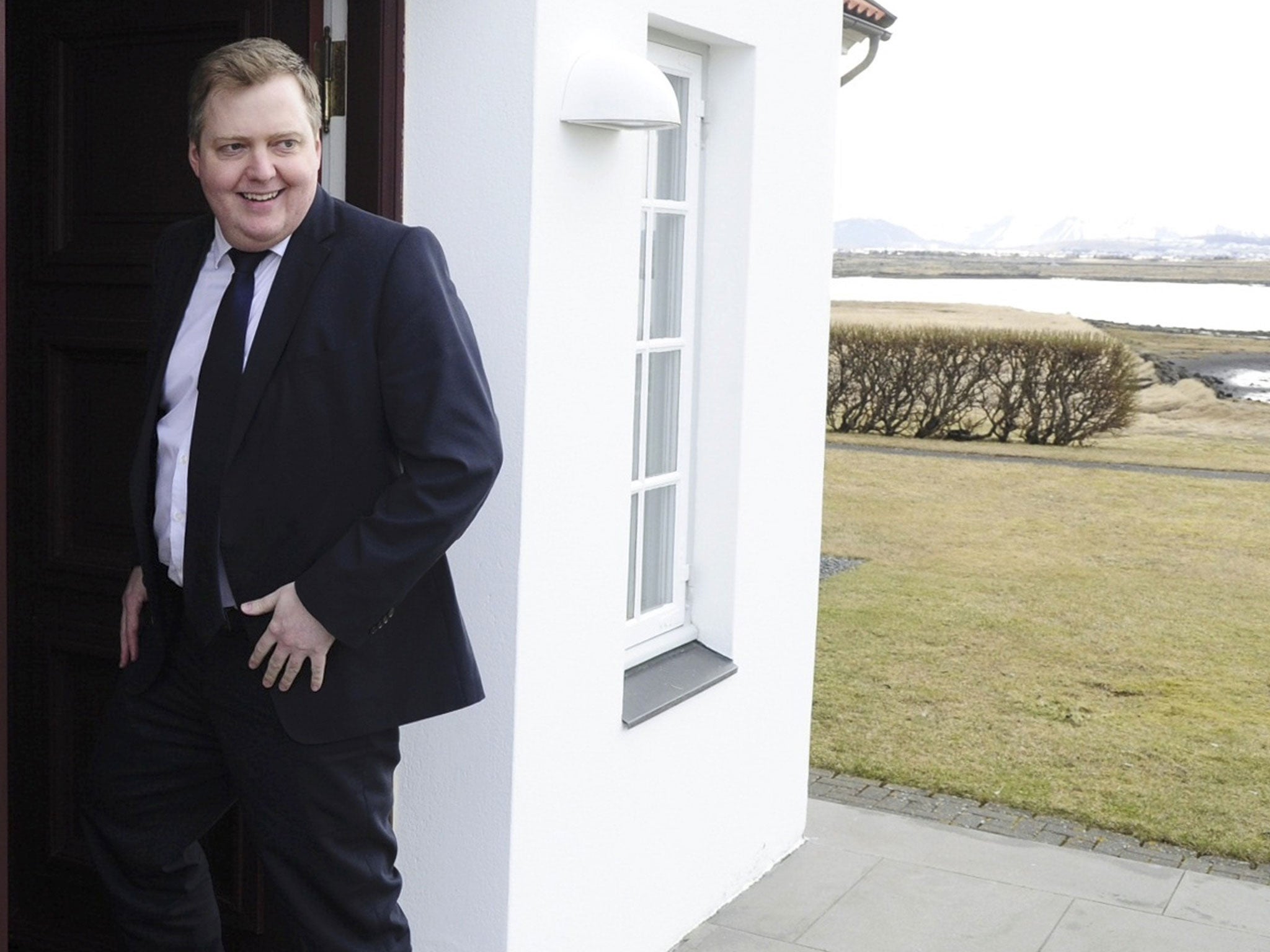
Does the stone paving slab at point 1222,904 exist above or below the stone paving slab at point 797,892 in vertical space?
below

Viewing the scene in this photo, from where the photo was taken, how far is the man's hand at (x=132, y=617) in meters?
2.86

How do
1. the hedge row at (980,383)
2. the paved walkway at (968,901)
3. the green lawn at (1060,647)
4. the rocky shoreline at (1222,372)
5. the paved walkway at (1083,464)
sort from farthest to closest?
the rocky shoreline at (1222,372)
the hedge row at (980,383)
the paved walkway at (1083,464)
the green lawn at (1060,647)
the paved walkway at (968,901)

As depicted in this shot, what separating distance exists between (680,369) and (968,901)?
1.86 meters

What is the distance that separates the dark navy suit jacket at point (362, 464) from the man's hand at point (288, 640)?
3cm

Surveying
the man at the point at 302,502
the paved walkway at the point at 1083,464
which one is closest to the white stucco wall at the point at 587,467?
the man at the point at 302,502

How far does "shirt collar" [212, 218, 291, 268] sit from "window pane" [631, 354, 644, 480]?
4.61ft

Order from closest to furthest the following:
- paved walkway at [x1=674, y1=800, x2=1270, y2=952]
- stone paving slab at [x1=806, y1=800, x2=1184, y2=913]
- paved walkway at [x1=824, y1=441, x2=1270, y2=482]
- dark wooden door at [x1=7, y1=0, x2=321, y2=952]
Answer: dark wooden door at [x1=7, y1=0, x2=321, y2=952] → paved walkway at [x1=674, y1=800, x2=1270, y2=952] → stone paving slab at [x1=806, y1=800, x2=1184, y2=913] → paved walkway at [x1=824, y1=441, x2=1270, y2=482]

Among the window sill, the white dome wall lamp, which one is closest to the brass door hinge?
the white dome wall lamp

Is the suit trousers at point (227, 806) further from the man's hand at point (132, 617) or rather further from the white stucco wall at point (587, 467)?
the white stucco wall at point (587, 467)

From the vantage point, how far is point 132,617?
2867 mm

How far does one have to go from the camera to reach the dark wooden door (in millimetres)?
3248

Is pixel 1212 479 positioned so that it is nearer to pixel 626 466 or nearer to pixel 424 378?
pixel 626 466

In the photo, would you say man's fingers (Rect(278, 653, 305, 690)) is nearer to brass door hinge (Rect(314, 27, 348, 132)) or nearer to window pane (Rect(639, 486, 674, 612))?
brass door hinge (Rect(314, 27, 348, 132))

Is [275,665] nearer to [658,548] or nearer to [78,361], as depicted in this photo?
[78,361]
